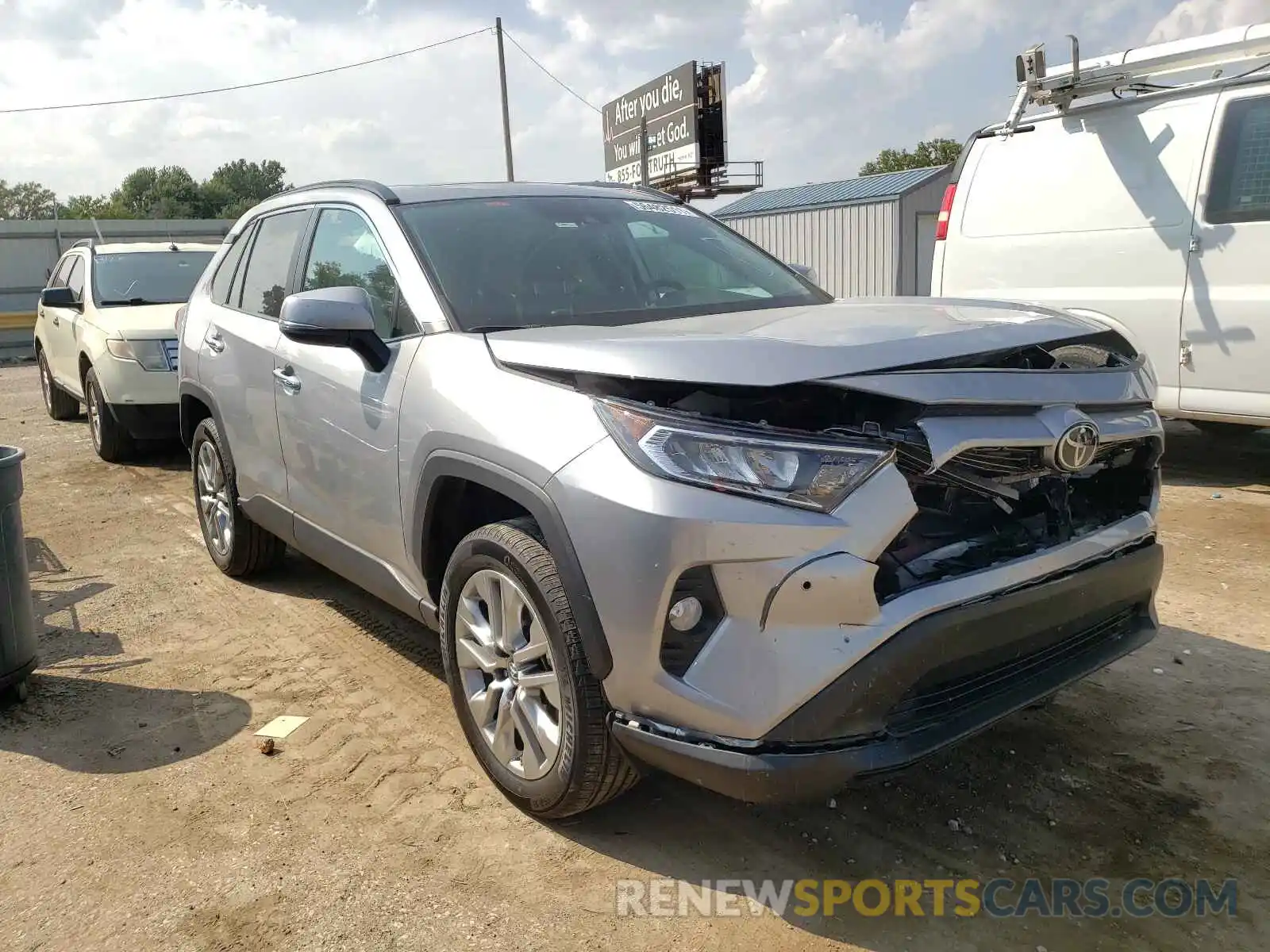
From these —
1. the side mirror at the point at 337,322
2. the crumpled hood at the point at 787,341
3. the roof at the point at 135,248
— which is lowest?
the crumpled hood at the point at 787,341

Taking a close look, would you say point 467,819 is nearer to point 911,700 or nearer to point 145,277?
point 911,700

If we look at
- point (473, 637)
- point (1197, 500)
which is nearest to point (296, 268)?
point (473, 637)

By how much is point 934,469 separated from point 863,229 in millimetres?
18642

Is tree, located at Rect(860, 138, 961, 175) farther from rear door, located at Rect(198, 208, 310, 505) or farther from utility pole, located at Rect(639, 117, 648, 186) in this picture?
rear door, located at Rect(198, 208, 310, 505)

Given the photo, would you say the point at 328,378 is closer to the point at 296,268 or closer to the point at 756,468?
the point at 296,268

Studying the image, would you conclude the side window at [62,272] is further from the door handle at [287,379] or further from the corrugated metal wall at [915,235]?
the corrugated metal wall at [915,235]

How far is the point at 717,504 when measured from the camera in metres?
2.22

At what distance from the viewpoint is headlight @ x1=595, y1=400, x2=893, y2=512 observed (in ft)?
7.32

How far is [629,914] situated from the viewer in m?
2.50

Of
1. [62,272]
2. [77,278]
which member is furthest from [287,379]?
[62,272]

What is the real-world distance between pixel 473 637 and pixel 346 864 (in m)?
0.68

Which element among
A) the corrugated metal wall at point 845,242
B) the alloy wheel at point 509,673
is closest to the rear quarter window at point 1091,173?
the alloy wheel at point 509,673

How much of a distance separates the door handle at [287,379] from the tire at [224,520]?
0.90m

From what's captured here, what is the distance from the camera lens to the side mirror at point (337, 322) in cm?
310
